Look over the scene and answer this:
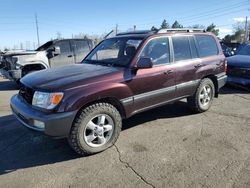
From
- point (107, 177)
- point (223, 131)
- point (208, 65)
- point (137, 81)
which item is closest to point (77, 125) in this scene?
point (107, 177)

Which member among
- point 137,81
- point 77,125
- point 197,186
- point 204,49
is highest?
point 204,49

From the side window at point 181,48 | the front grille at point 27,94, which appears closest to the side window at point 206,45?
the side window at point 181,48

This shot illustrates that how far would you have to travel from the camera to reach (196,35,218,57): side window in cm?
551

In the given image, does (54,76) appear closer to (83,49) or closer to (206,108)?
(206,108)

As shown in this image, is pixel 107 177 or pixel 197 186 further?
pixel 107 177

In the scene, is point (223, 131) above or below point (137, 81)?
below

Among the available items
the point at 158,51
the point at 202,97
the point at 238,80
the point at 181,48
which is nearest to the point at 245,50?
the point at 238,80

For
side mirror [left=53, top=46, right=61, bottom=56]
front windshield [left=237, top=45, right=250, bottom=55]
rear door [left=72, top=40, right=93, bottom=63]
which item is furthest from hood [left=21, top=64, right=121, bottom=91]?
front windshield [left=237, top=45, right=250, bottom=55]

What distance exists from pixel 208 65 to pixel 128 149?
280cm

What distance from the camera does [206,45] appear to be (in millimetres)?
5711

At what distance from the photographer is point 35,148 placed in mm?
4156

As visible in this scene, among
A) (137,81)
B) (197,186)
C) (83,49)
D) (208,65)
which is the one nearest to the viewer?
(197,186)

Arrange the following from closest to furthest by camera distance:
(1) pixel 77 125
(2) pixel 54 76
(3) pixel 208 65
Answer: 1. (1) pixel 77 125
2. (2) pixel 54 76
3. (3) pixel 208 65

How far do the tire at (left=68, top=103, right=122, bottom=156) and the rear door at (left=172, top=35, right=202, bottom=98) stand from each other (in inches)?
64.5
